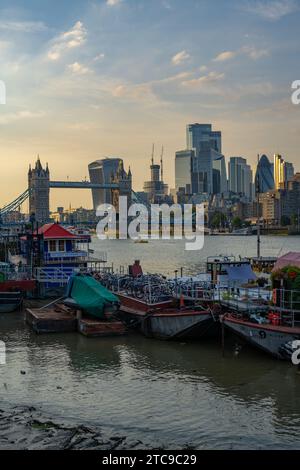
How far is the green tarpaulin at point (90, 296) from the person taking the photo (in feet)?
91.4

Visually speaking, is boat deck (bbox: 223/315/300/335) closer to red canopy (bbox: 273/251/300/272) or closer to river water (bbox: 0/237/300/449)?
river water (bbox: 0/237/300/449)

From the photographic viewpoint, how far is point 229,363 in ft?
72.9

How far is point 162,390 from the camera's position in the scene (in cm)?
1927

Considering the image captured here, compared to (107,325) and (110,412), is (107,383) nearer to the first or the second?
(110,412)

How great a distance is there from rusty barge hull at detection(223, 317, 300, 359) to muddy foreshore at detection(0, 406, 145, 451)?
8458 mm

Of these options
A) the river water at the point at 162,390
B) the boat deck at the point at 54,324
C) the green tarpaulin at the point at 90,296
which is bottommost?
the river water at the point at 162,390

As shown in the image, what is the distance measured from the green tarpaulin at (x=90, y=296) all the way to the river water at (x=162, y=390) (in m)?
1.81

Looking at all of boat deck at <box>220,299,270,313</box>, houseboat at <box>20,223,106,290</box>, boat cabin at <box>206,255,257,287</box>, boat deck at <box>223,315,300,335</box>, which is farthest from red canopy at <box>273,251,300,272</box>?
houseboat at <box>20,223,106,290</box>

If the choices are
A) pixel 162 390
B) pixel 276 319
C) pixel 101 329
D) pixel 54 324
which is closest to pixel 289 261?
pixel 276 319

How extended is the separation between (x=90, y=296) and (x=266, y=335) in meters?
9.66

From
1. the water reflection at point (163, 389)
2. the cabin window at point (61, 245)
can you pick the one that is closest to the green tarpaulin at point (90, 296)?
the water reflection at point (163, 389)

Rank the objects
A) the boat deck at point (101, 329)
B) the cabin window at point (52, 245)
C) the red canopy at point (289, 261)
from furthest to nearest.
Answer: the cabin window at point (52, 245) < the boat deck at point (101, 329) < the red canopy at point (289, 261)

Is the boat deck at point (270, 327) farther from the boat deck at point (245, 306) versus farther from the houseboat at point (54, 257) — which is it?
the houseboat at point (54, 257)

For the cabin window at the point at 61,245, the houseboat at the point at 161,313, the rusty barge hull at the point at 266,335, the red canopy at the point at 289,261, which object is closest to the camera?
the rusty barge hull at the point at 266,335
